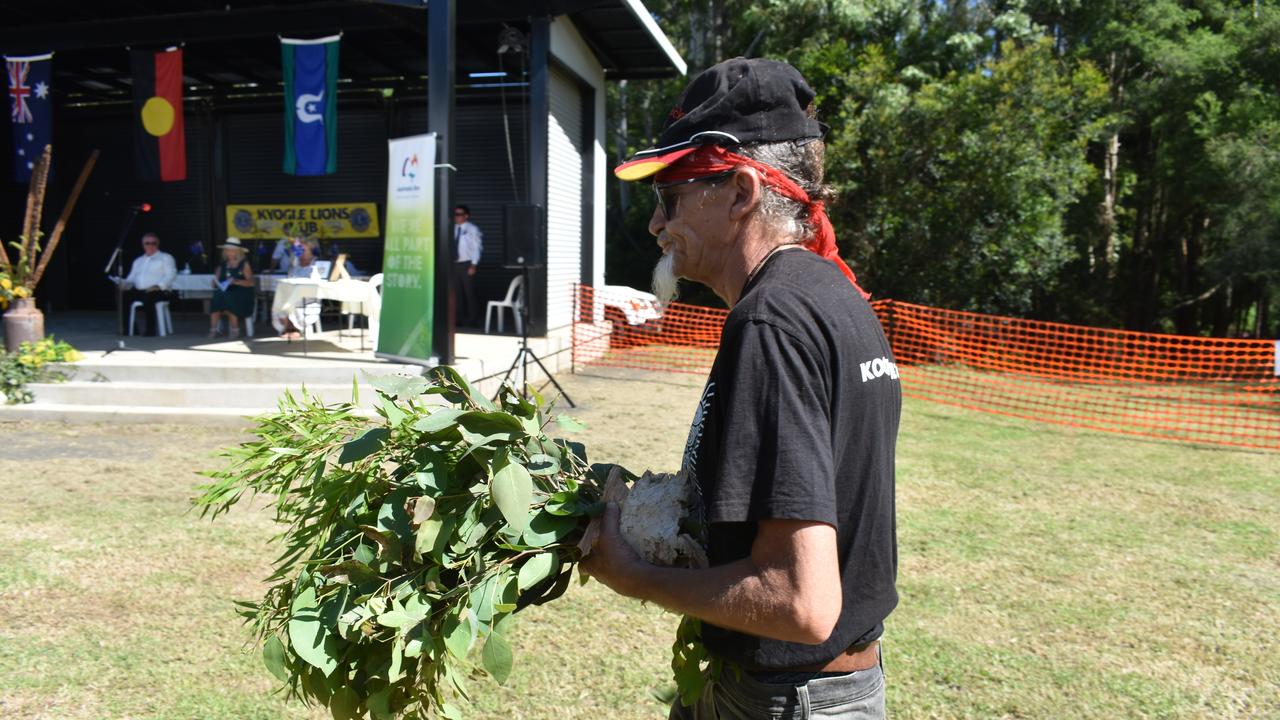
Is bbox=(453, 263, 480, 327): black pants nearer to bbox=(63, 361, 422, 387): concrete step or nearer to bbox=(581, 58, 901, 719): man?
bbox=(63, 361, 422, 387): concrete step

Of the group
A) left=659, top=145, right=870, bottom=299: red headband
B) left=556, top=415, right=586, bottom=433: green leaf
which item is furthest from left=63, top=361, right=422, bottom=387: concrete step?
left=659, top=145, right=870, bottom=299: red headband

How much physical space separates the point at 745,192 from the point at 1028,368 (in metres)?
15.3

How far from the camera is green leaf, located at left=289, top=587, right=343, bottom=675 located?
5.00 feet

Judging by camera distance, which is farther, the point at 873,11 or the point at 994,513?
the point at 873,11

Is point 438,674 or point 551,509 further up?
point 551,509

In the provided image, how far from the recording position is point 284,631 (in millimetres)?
1640

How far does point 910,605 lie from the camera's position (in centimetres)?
439

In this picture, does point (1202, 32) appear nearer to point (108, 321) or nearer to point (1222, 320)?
point (1222, 320)

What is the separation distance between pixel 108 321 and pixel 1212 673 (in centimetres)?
1572

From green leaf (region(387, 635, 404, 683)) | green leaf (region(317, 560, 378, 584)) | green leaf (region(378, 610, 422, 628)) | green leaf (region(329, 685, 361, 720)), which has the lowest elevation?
green leaf (region(329, 685, 361, 720))

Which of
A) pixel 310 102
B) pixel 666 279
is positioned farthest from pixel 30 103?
pixel 666 279

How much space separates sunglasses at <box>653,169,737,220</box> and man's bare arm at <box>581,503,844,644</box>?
1.94ft

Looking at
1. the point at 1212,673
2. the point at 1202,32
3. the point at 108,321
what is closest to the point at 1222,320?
the point at 1202,32

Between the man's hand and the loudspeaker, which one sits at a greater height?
the loudspeaker
